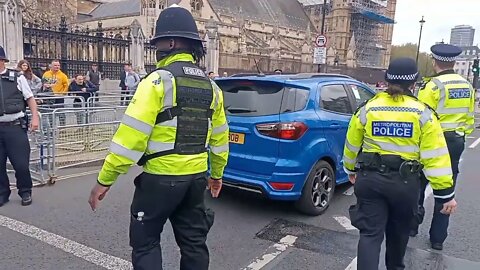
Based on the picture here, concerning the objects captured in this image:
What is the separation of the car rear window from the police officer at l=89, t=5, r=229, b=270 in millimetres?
2118

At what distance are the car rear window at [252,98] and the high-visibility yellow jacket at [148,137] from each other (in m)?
2.28

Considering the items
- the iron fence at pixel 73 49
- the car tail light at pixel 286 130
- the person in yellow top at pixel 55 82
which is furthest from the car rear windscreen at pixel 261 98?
the iron fence at pixel 73 49

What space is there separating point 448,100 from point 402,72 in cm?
146

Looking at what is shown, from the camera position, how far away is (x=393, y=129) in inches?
116

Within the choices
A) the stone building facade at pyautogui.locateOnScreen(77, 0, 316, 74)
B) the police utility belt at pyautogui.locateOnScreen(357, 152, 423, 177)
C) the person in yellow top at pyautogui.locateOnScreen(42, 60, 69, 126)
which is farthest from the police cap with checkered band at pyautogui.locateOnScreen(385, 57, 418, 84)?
the stone building facade at pyautogui.locateOnScreen(77, 0, 316, 74)

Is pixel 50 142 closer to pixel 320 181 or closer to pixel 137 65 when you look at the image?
pixel 320 181

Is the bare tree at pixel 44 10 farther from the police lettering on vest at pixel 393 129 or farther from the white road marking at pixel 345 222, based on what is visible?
the police lettering on vest at pixel 393 129

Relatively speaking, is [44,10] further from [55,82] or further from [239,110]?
[239,110]

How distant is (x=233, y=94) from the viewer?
17.1 feet

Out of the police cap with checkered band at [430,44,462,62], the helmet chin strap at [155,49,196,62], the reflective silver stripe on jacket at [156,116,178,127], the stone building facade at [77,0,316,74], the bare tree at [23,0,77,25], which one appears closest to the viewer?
the reflective silver stripe on jacket at [156,116,178,127]

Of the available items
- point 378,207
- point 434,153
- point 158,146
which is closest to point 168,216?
point 158,146

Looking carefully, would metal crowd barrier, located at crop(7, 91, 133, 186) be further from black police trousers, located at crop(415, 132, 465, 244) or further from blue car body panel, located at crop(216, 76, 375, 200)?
black police trousers, located at crop(415, 132, 465, 244)

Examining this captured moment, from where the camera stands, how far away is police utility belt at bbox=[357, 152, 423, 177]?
2941 mm

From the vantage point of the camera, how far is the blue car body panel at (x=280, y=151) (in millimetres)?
4738
